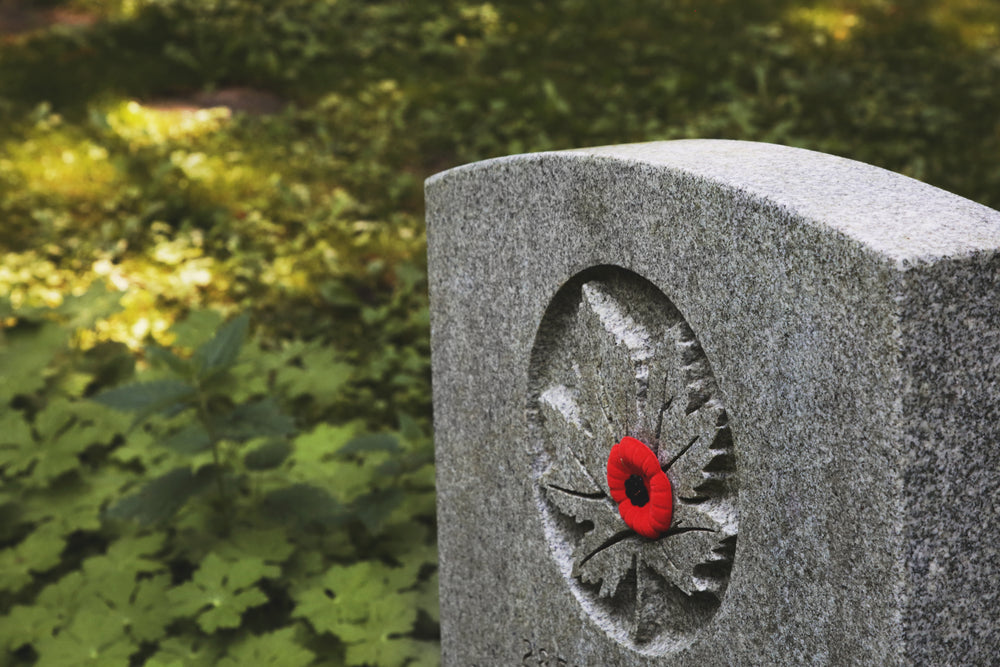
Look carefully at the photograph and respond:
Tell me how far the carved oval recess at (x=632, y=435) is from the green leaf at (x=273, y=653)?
92 cm

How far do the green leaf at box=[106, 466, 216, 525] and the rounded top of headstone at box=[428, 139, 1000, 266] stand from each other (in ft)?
5.55

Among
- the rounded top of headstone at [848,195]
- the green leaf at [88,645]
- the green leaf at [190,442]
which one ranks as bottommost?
the green leaf at [88,645]

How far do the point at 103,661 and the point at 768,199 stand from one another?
215cm

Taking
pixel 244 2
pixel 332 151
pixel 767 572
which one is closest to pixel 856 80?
pixel 332 151

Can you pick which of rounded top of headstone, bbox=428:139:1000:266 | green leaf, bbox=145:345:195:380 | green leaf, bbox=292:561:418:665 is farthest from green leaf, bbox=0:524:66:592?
rounded top of headstone, bbox=428:139:1000:266

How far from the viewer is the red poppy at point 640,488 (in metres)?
1.48

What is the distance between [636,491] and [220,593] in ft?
4.74

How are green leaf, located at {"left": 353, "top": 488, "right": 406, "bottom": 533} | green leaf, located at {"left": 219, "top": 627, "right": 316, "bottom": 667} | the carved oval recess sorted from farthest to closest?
1. green leaf, located at {"left": 353, "top": 488, "right": 406, "bottom": 533}
2. green leaf, located at {"left": 219, "top": 627, "right": 316, "bottom": 667}
3. the carved oval recess

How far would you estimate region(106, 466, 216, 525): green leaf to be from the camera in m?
2.46

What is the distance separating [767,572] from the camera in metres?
1.28

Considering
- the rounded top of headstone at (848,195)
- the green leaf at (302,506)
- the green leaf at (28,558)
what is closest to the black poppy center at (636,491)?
the rounded top of headstone at (848,195)

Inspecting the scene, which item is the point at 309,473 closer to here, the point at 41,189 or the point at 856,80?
the point at 41,189

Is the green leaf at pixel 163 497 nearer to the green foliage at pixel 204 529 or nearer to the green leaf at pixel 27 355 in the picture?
the green foliage at pixel 204 529

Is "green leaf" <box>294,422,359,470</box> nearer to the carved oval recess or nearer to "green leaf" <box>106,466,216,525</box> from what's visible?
"green leaf" <box>106,466,216,525</box>
